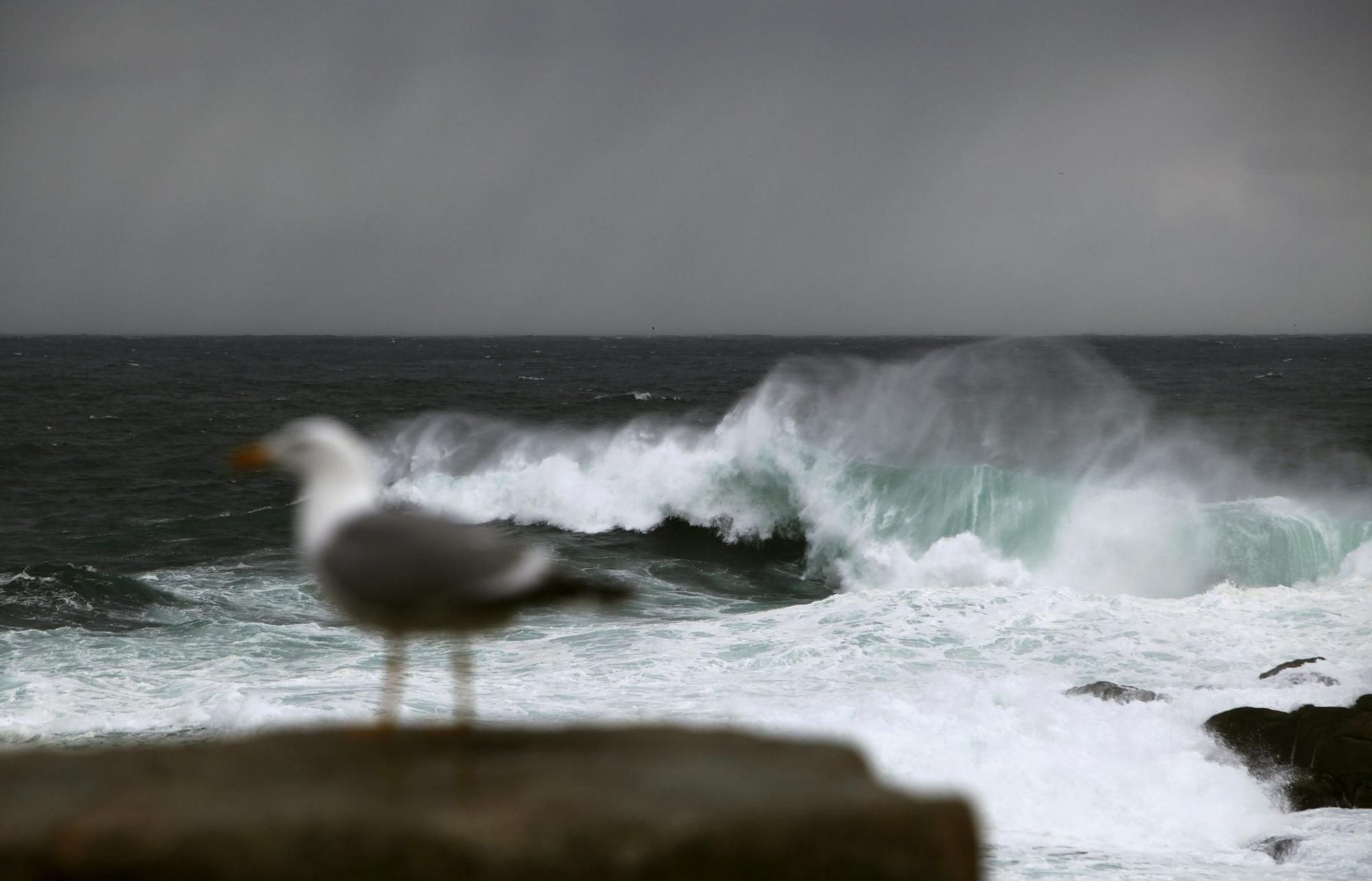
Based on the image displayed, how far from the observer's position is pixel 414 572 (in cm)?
296

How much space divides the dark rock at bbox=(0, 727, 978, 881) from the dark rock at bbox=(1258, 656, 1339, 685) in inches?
397

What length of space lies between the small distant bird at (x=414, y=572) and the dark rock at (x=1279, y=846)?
24.0 ft

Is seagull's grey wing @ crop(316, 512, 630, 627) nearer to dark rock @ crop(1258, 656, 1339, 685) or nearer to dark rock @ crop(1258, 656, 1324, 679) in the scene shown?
dark rock @ crop(1258, 656, 1339, 685)

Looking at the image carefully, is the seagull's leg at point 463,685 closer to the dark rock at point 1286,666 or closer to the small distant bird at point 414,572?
the small distant bird at point 414,572

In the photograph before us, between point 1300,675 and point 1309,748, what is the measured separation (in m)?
1.80

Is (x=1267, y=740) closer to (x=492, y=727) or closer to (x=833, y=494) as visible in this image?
(x=492, y=727)

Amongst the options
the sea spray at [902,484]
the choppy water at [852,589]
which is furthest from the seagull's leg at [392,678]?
the sea spray at [902,484]

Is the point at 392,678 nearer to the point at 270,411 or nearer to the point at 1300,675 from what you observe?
the point at 1300,675

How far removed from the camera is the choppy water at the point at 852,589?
1027 centimetres

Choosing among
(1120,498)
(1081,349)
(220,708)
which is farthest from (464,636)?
(1081,349)

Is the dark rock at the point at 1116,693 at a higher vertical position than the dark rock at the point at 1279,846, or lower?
higher

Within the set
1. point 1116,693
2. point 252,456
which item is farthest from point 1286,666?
point 252,456

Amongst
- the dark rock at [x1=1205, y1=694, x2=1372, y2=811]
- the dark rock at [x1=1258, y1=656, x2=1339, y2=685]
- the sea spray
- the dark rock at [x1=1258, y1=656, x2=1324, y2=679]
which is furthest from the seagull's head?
the sea spray

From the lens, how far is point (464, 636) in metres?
3.13
